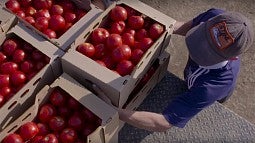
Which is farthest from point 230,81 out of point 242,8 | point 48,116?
point 242,8

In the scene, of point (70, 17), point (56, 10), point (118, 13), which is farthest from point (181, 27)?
point (56, 10)

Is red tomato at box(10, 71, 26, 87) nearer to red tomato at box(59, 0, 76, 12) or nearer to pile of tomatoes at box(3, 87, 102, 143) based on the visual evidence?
pile of tomatoes at box(3, 87, 102, 143)

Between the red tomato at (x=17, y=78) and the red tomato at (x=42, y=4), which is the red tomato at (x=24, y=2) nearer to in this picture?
the red tomato at (x=42, y=4)

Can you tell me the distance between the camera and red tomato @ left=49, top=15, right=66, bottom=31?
2.64 m

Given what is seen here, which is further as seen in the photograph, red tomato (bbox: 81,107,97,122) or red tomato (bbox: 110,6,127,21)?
red tomato (bbox: 110,6,127,21)

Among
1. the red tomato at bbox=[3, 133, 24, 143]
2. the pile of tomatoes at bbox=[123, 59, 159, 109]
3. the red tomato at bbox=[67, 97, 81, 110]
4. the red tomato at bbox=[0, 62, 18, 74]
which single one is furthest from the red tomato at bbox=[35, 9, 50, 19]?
the red tomato at bbox=[3, 133, 24, 143]

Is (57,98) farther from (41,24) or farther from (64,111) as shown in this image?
(41,24)

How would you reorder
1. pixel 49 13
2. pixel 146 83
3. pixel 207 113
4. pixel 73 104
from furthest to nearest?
pixel 207 113 → pixel 49 13 → pixel 146 83 → pixel 73 104

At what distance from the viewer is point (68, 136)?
2.21m

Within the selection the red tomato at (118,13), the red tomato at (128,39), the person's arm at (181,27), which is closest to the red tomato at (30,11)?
the red tomato at (118,13)

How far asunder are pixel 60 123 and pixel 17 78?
0.41m

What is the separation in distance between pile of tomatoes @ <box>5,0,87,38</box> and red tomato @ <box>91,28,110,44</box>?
0.88 feet

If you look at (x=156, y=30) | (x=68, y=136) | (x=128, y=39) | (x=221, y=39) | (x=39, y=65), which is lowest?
(x=68, y=136)

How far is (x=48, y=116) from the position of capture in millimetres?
2273
